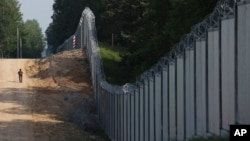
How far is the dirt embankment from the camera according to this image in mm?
30033

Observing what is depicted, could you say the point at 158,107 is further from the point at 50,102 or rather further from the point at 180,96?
the point at 50,102

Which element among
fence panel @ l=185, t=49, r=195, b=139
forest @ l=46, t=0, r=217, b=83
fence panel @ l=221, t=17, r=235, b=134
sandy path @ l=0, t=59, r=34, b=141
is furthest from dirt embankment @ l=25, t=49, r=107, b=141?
fence panel @ l=221, t=17, r=235, b=134

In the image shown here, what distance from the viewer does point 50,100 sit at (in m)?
37.3

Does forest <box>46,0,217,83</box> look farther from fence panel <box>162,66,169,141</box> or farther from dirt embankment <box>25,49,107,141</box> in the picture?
fence panel <box>162,66,169,141</box>

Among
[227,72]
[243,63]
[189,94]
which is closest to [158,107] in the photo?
[189,94]

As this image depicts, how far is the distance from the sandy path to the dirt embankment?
0.43 metres

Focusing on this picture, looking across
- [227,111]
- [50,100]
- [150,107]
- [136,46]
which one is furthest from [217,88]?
[136,46]

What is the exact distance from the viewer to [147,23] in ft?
135

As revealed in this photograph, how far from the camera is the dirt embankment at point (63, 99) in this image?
30.0 m

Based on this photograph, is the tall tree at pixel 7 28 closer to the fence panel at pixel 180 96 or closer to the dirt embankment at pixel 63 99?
the dirt embankment at pixel 63 99

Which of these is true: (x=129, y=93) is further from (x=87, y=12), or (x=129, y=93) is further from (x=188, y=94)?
(x=87, y=12)

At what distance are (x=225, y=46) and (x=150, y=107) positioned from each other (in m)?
6.49

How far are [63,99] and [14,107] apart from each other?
3103mm

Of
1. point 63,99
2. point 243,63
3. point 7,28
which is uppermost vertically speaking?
point 7,28
